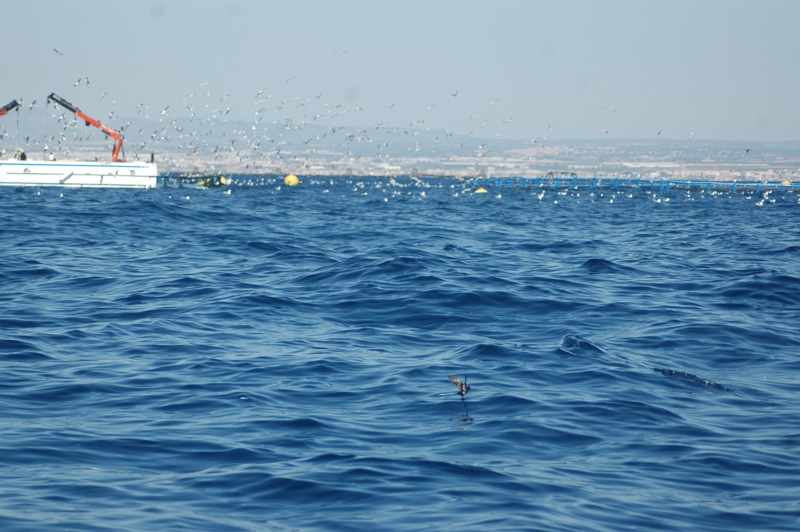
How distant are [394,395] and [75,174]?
67503 millimetres

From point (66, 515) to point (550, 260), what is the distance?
21.0 m

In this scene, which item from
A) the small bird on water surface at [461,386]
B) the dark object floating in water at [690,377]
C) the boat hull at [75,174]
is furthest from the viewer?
the boat hull at [75,174]

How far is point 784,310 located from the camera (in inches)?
706

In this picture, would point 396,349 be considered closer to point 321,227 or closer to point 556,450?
point 556,450

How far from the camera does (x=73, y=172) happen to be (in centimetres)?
7262

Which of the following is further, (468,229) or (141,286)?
(468,229)

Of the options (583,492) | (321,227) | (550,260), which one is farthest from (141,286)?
(321,227)

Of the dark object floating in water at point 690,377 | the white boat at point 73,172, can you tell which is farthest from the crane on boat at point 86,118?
the dark object floating in water at point 690,377

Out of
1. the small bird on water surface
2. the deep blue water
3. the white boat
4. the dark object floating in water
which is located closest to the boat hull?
the white boat

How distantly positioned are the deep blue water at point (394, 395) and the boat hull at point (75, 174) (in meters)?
50.4

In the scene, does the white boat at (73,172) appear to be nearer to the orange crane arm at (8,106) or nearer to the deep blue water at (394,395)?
the orange crane arm at (8,106)

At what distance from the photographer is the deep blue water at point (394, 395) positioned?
7312mm

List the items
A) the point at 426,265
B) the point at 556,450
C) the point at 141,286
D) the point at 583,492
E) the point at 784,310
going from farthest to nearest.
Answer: the point at 426,265 → the point at 141,286 → the point at 784,310 → the point at 556,450 → the point at 583,492

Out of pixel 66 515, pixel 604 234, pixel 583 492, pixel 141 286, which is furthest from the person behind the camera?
pixel 604 234
